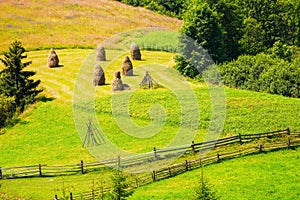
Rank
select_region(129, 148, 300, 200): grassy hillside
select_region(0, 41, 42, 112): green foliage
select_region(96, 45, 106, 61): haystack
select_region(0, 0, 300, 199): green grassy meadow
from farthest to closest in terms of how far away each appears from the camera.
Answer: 1. select_region(96, 45, 106, 61): haystack
2. select_region(0, 41, 42, 112): green foliage
3. select_region(0, 0, 300, 199): green grassy meadow
4. select_region(129, 148, 300, 200): grassy hillside

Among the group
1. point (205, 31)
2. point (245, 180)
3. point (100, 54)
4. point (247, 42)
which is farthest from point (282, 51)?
→ point (245, 180)

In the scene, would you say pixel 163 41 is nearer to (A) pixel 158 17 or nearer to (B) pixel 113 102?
(A) pixel 158 17

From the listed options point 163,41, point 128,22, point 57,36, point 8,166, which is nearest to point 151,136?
point 8,166

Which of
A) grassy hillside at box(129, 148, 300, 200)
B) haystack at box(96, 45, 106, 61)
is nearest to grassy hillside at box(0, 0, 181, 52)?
haystack at box(96, 45, 106, 61)

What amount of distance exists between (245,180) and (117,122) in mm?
16931

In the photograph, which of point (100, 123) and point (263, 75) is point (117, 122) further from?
point (263, 75)

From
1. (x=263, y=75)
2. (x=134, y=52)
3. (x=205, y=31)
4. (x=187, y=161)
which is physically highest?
(x=205, y=31)

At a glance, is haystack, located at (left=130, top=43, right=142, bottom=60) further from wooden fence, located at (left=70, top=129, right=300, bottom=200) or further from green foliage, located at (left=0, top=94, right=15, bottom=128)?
wooden fence, located at (left=70, top=129, right=300, bottom=200)

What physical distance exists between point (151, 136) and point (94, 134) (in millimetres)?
4891

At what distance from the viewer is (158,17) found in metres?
101

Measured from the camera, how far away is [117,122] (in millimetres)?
51500

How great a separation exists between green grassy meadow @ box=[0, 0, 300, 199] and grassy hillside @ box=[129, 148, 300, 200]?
66 millimetres

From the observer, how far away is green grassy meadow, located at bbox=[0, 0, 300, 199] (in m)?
38.2

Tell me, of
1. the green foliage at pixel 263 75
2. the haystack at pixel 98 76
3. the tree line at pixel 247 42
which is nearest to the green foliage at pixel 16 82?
the haystack at pixel 98 76
